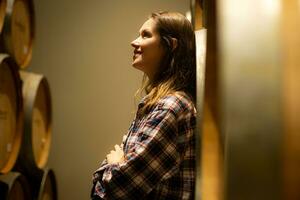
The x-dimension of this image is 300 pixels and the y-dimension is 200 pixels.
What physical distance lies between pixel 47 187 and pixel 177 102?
1.42 meters

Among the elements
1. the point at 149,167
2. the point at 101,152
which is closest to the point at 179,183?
the point at 149,167

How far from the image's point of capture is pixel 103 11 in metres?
3.16

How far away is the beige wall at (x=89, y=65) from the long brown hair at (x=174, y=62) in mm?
1381

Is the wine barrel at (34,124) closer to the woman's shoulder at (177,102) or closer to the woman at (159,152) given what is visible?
the woman at (159,152)

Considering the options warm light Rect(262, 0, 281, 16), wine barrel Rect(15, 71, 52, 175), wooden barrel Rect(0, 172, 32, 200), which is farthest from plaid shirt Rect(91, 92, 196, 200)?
warm light Rect(262, 0, 281, 16)

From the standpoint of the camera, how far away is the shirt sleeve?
54.4 inches

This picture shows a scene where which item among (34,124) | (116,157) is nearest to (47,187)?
(34,124)

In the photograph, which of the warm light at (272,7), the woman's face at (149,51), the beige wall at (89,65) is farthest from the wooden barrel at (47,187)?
the warm light at (272,7)

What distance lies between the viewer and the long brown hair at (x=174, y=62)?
1.59 meters

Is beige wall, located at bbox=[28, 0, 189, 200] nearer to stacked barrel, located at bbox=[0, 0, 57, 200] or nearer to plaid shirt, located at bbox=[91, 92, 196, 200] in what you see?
stacked barrel, located at bbox=[0, 0, 57, 200]

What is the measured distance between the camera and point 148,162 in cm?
138

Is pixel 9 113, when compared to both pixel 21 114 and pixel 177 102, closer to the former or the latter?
pixel 21 114

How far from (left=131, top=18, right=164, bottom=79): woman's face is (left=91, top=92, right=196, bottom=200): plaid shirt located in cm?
29

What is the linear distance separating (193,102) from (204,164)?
2.86 ft
